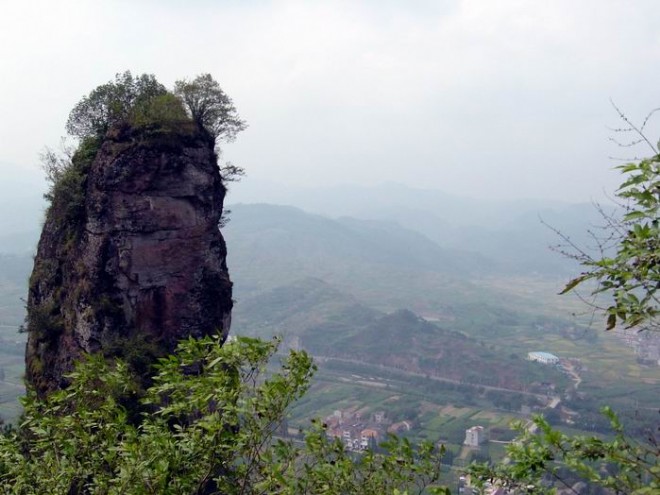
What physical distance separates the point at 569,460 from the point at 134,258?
1632cm

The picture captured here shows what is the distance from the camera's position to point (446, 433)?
203 feet

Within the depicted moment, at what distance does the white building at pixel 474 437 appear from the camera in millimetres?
56709

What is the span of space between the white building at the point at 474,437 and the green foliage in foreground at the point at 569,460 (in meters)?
56.3

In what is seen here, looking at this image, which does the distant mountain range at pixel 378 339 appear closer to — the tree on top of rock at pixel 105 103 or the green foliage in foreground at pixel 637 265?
the tree on top of rock at pixel 105 103

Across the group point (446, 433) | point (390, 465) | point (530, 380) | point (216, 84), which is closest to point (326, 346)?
point (530, 380)

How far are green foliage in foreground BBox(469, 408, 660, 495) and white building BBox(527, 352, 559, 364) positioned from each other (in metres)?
99.0

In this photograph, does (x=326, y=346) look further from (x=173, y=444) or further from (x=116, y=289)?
(x=173, y=444)

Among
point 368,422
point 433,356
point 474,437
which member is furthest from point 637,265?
point 433,356

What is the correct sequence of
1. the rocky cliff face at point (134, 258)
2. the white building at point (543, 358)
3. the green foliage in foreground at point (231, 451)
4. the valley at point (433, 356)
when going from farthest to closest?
the white building at point (543, 358) → the valley at point (433, 356) → the rocky cliff face at point (134, 258) → the green foliage in foreground at point (231, 451)

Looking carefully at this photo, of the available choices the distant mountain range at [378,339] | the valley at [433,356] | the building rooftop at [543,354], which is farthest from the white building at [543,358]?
the distant mountain range at [378,339]

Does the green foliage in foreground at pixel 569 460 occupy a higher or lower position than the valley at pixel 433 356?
higher

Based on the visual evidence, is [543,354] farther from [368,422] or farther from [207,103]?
[207,103]

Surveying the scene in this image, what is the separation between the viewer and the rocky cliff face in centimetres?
1814

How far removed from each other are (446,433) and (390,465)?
2366 inches
